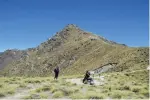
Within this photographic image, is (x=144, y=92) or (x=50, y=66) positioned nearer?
(x=144, y=92)

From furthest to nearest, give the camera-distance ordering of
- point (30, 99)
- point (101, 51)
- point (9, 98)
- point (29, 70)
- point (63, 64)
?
point (29, 70) → point (63, 64) → point (101, 51) → point (9, 98) → point (30, 99)

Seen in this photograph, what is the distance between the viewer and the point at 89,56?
160375 mm

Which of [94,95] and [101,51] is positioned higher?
[101,51]

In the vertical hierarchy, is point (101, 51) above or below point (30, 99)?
above

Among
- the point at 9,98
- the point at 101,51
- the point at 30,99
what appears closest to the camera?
the point at 30,99

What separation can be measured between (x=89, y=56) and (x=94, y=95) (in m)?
140

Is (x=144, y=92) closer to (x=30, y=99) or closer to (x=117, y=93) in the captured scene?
(x=117, y=93)

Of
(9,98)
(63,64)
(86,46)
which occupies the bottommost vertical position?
(9,98)

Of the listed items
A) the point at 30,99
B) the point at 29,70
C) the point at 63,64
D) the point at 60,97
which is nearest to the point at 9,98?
the point at 30,99

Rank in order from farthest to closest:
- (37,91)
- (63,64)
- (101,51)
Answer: (63,64) < (101,51) < (37,91)

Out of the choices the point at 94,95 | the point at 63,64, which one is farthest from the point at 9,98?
the point at 63,64

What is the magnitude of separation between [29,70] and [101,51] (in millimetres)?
66602

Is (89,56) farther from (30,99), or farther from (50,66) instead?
(30,99)

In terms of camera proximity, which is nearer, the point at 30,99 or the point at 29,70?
the point at 30,99
